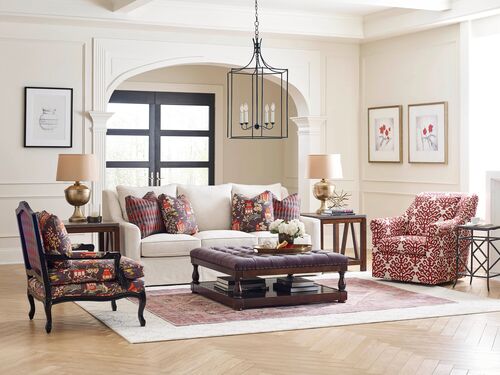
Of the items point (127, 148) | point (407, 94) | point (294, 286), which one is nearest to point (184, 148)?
point (127, 148)

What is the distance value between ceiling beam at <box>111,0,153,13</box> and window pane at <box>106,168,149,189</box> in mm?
3137

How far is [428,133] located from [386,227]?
1.96 metres

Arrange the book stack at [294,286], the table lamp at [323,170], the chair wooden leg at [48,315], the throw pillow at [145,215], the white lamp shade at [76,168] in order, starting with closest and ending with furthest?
the chair wooden leg at [48,315]
the book stack at [294,286]
the white lamp shade at [76,168]
the throw pillow at [145,215]
the table lamp at [323,170]

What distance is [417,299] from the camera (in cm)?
697

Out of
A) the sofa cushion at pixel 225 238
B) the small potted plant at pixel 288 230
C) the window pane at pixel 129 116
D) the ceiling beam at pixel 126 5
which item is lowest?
the sofa cushion at pixel 225 238

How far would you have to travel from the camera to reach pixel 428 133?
376 inches

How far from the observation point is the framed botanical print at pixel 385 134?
32.8 ft

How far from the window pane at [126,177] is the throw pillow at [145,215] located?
3698 mm

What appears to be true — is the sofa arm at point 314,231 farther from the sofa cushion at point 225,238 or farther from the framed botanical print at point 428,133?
the framed botanical print at point 428,133

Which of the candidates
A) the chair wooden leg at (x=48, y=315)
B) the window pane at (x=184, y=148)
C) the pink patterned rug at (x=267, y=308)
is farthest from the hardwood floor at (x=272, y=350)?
the window pane at (x=184, y=148)

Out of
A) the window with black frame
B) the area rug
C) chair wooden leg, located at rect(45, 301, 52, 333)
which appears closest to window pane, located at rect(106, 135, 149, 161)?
the window with black frame

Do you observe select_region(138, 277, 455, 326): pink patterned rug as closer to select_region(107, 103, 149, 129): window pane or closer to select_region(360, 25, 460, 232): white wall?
select_region(360, 25, 460, 232): white wall

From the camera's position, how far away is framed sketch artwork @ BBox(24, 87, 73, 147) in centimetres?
900

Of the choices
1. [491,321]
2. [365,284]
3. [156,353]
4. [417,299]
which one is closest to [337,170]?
[365,284]
